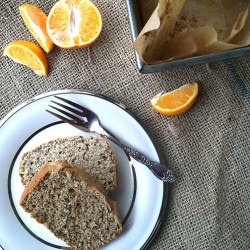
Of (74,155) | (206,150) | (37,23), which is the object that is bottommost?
(206,150)

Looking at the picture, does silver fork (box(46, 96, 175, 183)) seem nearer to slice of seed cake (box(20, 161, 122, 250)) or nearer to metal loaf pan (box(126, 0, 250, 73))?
slice of seed cake (box(20, 161, 122, 250))

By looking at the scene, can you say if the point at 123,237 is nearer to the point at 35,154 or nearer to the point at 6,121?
the point at 35,154

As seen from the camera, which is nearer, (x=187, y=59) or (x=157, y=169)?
(x=187, y=59)

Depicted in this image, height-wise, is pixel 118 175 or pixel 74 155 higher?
pixel 74 155

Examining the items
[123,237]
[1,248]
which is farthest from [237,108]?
[1,248]

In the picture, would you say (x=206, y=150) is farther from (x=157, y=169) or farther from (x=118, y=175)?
(x=118, y=175)

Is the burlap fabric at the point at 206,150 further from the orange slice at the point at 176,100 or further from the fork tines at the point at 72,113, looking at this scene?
the fork tines at the point at 72,113

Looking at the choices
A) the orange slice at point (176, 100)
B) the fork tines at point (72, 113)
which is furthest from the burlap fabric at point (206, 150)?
the fork tines at point (72, 113)

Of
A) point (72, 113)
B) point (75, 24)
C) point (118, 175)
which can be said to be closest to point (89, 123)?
point (72, 113)
